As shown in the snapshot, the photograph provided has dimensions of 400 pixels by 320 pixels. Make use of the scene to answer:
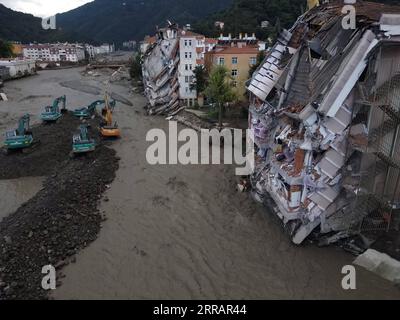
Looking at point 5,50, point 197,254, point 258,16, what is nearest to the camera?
point 197,254

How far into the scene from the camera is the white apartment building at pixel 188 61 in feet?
118

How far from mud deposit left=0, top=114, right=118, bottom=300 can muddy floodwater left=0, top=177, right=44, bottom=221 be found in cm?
58

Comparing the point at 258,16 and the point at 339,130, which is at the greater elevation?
the point at 258,16

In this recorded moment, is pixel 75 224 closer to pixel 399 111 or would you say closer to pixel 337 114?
pixel 337 114

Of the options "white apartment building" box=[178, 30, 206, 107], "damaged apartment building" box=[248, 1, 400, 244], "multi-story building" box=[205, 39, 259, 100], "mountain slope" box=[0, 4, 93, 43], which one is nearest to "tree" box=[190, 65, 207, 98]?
"white apartment building" box=[178, 30, 206, 107]

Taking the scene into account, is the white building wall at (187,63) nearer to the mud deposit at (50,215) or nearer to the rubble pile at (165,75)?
the rubble pile at (165,75)

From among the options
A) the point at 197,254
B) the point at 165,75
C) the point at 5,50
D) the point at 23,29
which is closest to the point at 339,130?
the point at 197,254

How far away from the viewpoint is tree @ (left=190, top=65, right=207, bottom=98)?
35.4 metres

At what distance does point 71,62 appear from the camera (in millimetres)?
115188

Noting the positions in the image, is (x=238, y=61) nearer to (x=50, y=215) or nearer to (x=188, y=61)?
(x=188, y=61)

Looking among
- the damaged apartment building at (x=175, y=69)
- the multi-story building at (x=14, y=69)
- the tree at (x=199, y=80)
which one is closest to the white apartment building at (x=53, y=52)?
the multi-story building at (x=14, y=69)

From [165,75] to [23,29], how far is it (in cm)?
13175

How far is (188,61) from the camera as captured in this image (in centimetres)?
3659
